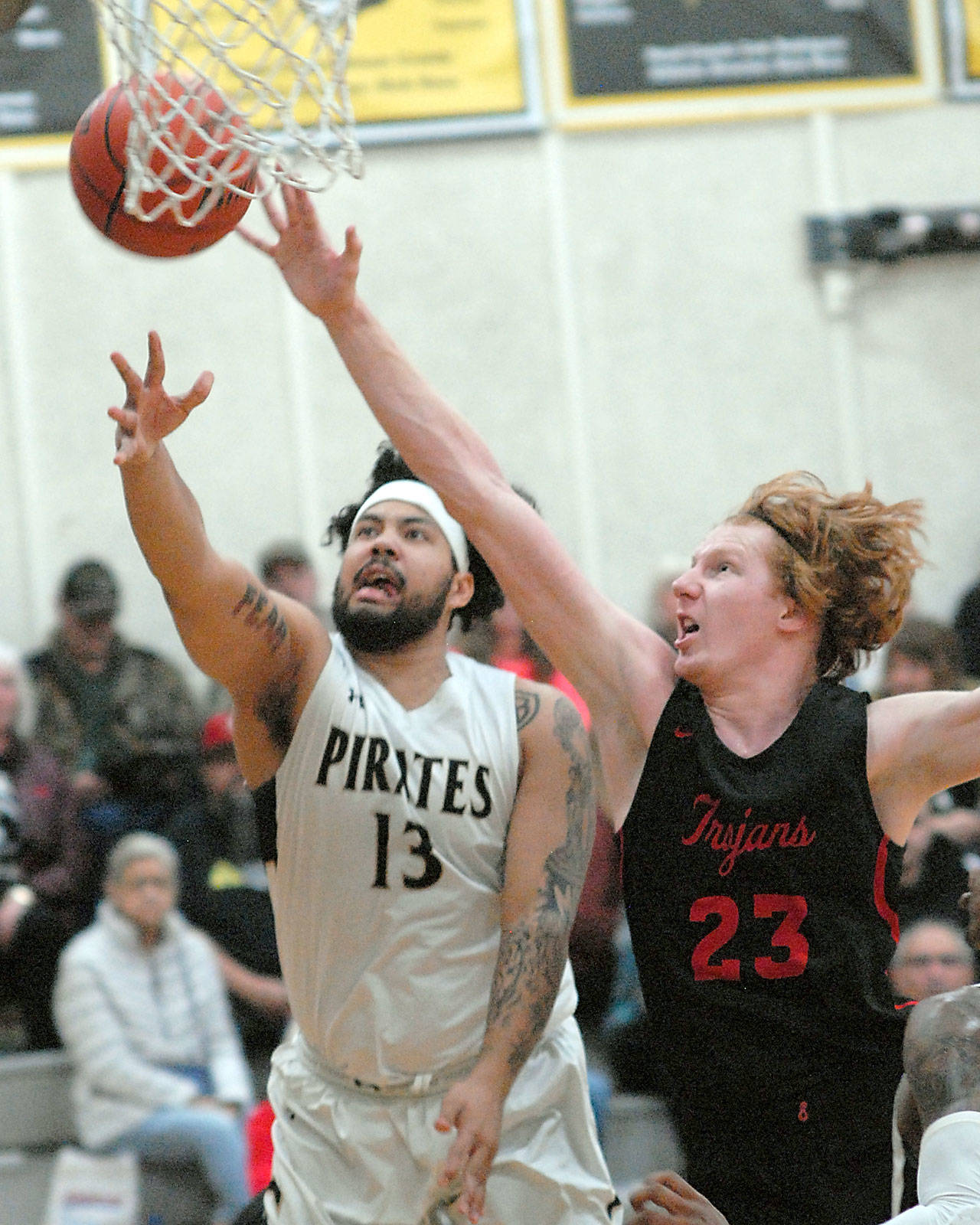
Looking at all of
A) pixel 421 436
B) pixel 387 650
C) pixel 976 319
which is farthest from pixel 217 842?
pixel 976 319

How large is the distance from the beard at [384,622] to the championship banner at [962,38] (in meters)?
6.48

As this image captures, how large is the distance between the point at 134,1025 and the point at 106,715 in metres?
1.46

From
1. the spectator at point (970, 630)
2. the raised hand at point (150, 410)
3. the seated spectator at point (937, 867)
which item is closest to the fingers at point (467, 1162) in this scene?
the raised hand at point (150, 410)

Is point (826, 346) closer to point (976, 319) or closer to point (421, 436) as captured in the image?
point (976, 319)

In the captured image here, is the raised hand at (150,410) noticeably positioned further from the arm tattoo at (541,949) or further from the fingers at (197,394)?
the arm tattoo at (541,949)

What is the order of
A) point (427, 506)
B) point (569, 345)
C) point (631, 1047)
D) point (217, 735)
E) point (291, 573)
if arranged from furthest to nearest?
1. point (569, 345)
2. point (291, 573)
3. point (217, 735)
4. point (631, 1047)
5. point (427, 506)

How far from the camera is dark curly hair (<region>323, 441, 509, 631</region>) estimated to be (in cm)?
384

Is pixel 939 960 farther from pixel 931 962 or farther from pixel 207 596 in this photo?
pixel 207 596

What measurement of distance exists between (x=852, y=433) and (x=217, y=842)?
167 inches

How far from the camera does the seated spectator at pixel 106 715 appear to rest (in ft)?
20.0

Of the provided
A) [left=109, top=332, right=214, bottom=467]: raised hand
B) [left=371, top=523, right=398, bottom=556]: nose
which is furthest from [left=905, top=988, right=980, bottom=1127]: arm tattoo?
[left=109, top=332, right=214, bottom=467]: raised hand

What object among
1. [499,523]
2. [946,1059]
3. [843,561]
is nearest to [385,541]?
[499,523]

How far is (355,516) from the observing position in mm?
3809

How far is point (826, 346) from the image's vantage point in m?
8.65
